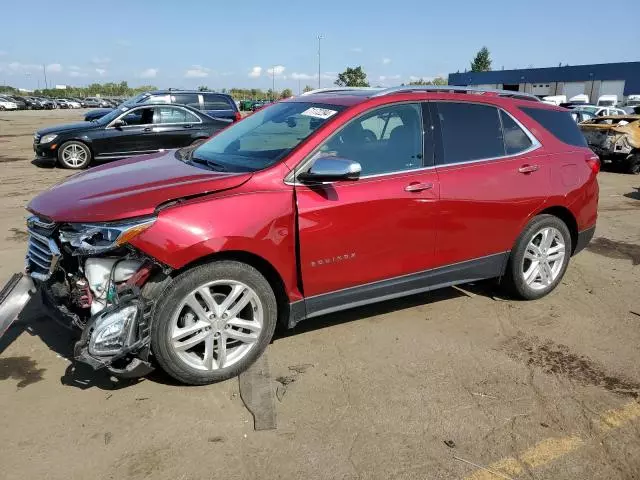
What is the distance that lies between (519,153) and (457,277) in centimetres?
122

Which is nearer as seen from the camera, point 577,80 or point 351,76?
point 577,80

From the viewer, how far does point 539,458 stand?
2.83 metres

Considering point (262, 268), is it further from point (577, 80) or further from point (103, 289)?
point (577, 80)

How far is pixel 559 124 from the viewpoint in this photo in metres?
5.05

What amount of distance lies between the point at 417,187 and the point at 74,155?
11061 mm

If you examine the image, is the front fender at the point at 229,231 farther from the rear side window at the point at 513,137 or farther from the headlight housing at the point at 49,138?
the headlight housing at the point at 49,138

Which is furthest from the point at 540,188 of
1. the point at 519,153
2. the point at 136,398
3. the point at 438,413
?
the point at 136,398

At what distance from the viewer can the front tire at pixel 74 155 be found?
1268 cm

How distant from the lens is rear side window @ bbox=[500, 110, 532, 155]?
15.1 ft

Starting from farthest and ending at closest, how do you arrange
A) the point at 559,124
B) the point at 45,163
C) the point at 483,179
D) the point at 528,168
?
the point at 45,163, the point at 559,124, the point at 528,168, the point at 483,179

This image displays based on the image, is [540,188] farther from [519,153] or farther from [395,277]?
[395,277]

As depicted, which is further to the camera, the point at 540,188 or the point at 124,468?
the point at 540,188

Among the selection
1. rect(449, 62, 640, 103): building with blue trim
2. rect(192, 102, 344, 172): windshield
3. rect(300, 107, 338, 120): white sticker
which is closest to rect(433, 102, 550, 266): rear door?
rect(300, 107, 338, 120): white sticker

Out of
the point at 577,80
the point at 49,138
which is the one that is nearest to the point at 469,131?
the point at 49,138
